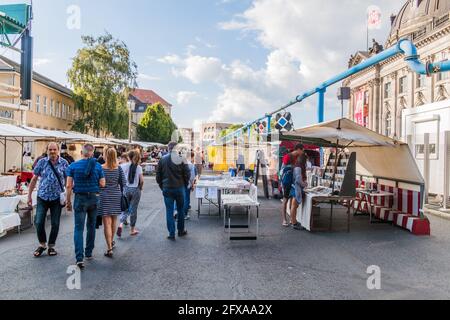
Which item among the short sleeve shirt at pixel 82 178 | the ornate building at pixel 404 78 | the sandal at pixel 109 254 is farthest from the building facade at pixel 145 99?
the short sleeve shirt at pixel 82 178

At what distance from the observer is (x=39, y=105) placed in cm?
3597

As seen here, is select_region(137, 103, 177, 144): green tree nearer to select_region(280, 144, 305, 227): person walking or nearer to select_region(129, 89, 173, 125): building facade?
select_region(129, 89, 173, 125): building facade

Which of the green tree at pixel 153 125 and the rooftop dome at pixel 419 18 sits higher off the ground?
the rooftop dome at pixel 419 18

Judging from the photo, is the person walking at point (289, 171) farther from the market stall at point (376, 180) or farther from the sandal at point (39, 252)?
the sandal at point (39, 252)

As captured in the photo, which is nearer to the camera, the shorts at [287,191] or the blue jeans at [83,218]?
the blue jeans at [83,218]

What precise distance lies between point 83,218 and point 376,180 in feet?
28.7

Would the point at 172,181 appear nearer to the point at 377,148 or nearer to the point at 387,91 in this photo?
the point at 377,148

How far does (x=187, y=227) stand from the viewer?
9.45 meters

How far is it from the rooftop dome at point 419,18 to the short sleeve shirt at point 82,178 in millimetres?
46217

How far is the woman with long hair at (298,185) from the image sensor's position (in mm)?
9242

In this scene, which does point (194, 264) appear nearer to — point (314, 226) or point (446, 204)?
point (314, 226)

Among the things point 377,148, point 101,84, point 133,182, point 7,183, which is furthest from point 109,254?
point 101,84

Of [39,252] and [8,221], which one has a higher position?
[8,221]
